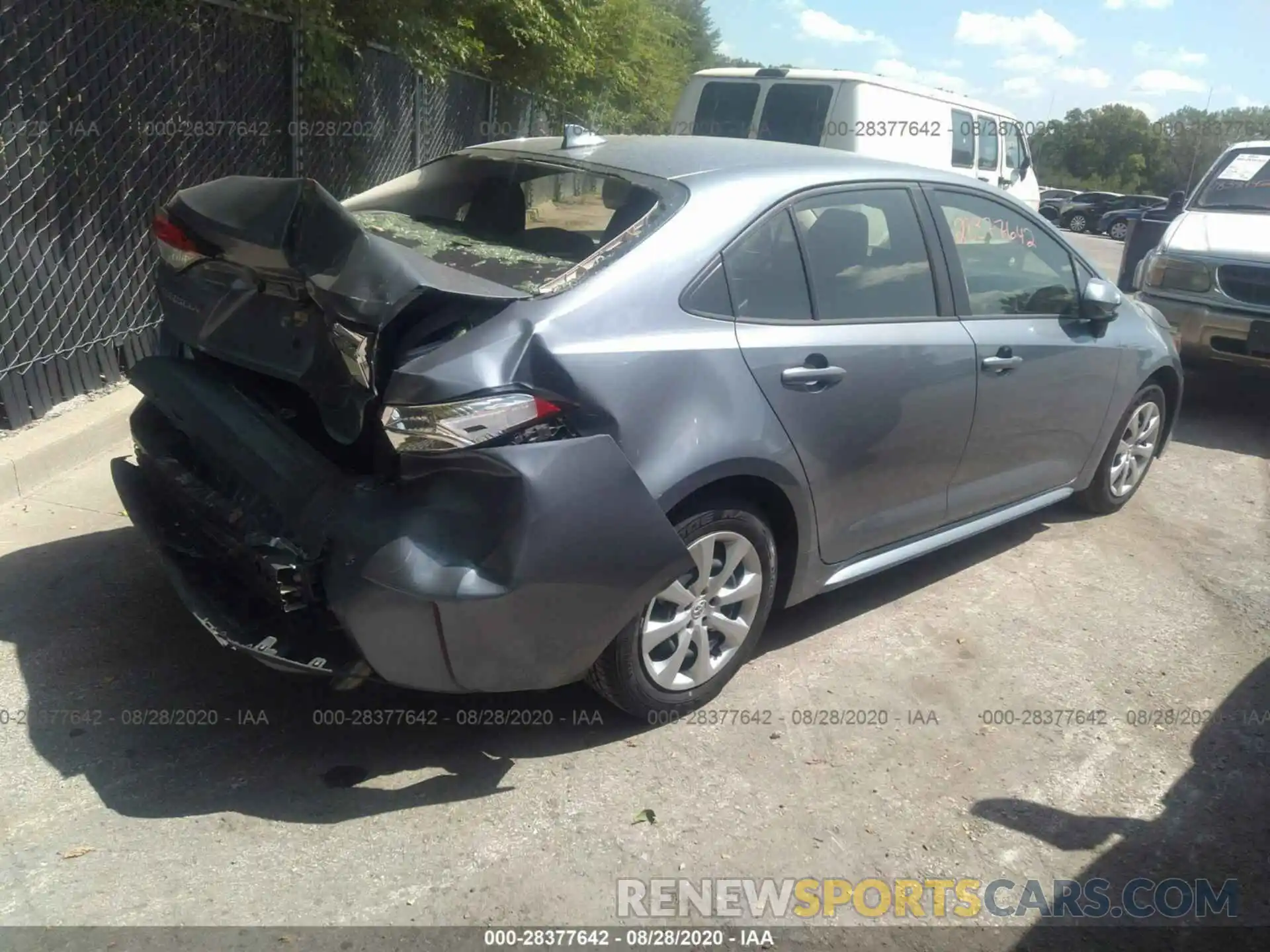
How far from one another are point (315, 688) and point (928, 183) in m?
2.82

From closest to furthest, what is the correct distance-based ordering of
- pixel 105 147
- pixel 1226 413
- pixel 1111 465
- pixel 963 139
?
pixel 1111 465 < pixel 105 147 < pixel 1226 413 < pixel 963 139

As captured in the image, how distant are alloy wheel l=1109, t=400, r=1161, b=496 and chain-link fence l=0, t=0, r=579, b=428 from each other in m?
4.56

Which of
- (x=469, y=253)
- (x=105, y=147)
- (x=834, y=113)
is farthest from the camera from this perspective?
(x=834, y=113)

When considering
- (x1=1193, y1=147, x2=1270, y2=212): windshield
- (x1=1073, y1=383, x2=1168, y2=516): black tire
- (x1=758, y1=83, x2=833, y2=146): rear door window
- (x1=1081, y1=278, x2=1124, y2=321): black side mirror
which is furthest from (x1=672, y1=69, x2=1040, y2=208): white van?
(x1=1081, y1=278, x2=1124, y2=321): black side mirror

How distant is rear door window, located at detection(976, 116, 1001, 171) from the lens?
12.2 metres

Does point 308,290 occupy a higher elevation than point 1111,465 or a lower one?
higher

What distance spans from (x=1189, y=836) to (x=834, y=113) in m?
7.92

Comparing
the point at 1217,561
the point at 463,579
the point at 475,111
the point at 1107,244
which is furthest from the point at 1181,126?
the point at 463,579

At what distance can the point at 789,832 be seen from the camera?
2.98 metres

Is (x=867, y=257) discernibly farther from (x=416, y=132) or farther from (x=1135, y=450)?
(x=416, y=132)

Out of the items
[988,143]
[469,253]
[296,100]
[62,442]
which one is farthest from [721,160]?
[988,143]

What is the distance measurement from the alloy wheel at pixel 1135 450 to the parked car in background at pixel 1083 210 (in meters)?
32.0

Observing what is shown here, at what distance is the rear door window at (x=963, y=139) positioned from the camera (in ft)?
38.1

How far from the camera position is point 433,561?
265cm
